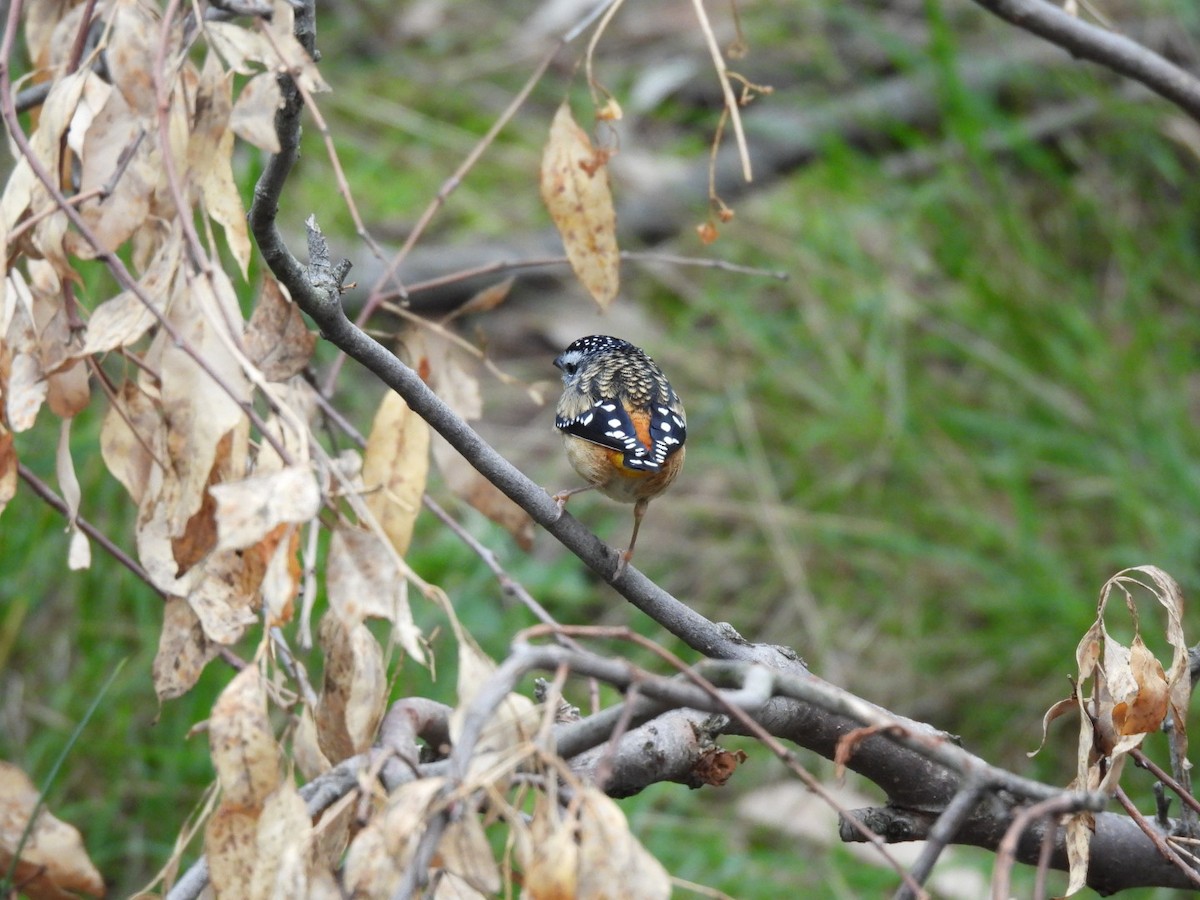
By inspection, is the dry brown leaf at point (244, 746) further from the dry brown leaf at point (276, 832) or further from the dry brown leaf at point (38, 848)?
the dry brown leaf at point (38, 848)

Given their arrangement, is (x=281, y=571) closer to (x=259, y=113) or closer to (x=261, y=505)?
(x=261, y=505)

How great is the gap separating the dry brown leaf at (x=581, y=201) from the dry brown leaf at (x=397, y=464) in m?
0.44

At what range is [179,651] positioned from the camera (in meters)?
2.26

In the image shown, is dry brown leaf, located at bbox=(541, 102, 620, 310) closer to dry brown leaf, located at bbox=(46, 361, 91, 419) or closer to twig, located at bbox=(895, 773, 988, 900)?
dry brown leaf, located at bbox=(46, 361, 91, 419)

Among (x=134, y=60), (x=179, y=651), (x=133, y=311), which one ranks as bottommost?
(x=179, y=651)

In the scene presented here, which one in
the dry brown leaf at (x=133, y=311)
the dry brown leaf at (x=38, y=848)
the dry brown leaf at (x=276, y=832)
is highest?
the dry brown leaf at (x=133, y=311)

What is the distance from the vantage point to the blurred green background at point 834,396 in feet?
15.8

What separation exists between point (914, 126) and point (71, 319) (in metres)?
6.64

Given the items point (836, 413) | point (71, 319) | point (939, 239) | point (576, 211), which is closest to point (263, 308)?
point (71, 319)

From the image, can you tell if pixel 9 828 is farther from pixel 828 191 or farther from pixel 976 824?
pixel 828 191

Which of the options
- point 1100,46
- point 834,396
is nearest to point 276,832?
point 1100,46

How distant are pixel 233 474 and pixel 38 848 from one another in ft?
3.79

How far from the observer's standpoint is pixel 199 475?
1961 millimetres

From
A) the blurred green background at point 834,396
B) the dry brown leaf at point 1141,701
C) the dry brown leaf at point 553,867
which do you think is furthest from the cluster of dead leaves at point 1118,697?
the blurred green background at point 834,396
